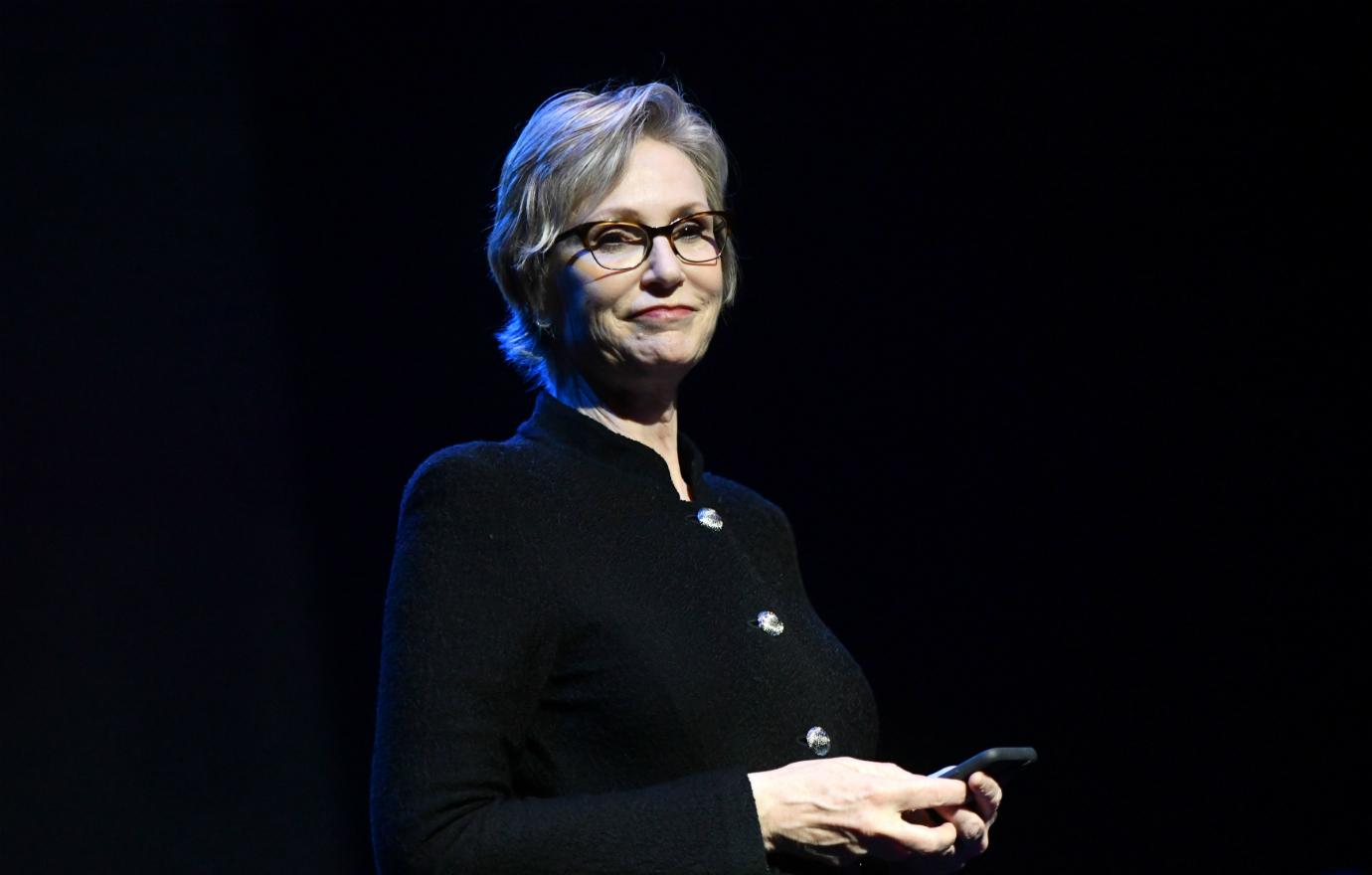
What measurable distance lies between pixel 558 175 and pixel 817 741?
645 millimetres

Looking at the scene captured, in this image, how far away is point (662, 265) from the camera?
4.87ft

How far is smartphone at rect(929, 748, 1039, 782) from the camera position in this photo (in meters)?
1.25

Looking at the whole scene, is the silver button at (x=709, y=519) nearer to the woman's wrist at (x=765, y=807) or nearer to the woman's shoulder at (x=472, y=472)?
the woman's shoulder at (x=472, y=472)

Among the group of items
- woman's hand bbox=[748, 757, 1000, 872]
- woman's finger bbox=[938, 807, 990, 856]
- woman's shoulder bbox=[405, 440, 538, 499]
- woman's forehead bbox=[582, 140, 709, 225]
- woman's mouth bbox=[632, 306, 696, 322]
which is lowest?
woman's finger bbox=[938, 807, 990, 856]

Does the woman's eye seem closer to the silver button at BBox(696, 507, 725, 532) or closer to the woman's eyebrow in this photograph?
the woman's eyebrow

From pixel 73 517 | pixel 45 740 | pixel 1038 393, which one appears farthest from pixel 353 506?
pixel 1038 393

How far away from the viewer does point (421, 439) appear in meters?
2.38

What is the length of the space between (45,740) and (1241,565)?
202 cm

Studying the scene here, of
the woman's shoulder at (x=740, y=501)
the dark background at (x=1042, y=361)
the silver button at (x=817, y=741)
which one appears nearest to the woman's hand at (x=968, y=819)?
the silver button at (x=817, y=741)

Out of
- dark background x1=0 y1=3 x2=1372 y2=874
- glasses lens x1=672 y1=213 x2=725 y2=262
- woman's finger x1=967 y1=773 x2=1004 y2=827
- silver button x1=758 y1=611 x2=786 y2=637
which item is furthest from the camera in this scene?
dark background x1=0 y1=3 x2=1372 y2=874

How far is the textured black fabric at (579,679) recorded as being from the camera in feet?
3.96

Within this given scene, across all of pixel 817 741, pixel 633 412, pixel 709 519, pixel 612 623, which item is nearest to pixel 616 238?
pixel 633 412

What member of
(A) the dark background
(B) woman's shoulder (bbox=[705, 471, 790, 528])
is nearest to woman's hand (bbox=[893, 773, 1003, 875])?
(B) woman's shoulder (bbox=[705, 471, 790, 528])

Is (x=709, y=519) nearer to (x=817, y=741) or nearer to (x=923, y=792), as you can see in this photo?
(x=817, y=741)
